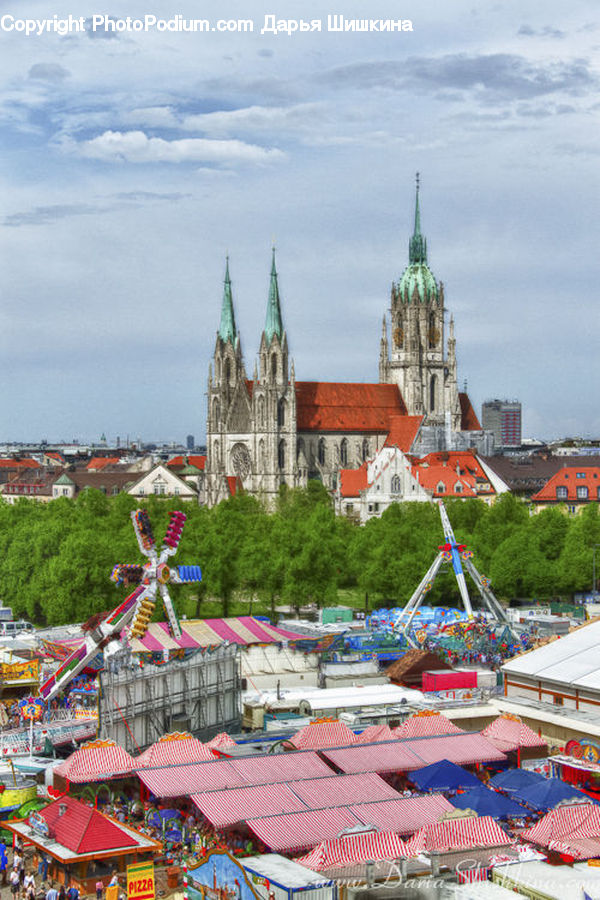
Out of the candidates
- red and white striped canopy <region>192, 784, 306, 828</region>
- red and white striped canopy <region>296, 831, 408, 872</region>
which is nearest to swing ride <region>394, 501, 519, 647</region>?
red and white striped canopy <region>192, 784, 306, 828</region>

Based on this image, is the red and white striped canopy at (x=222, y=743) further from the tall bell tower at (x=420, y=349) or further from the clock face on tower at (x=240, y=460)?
the tall bell tower at (x=420, y=349)

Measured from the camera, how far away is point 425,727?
1668 inches

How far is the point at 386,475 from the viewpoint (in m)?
133

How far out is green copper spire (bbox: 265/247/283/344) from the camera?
15375 centimetres

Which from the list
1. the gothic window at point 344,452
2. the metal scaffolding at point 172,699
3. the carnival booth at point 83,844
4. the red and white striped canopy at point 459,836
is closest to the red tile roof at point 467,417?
the gothic window at point 344,452

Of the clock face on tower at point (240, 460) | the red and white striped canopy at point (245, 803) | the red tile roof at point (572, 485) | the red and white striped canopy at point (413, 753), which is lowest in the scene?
the red and white striped canopy at point (245, 803)

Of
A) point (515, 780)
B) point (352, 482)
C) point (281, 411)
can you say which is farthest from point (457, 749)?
point (281, 411)

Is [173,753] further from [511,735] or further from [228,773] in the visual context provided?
[511,735]

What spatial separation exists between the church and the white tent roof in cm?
Answer: 10008

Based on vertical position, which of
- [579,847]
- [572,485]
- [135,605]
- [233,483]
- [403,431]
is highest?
[403,431]

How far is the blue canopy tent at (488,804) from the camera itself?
114ft

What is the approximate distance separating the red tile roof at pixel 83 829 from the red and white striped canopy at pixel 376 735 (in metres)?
10.9

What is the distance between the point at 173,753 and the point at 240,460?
11695 cm

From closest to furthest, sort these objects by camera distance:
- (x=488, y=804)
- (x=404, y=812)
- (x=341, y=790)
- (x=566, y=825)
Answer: (x=566, y=825) < (x=404, y=812) < (x=488, y=804) < (x=341, y=790)
